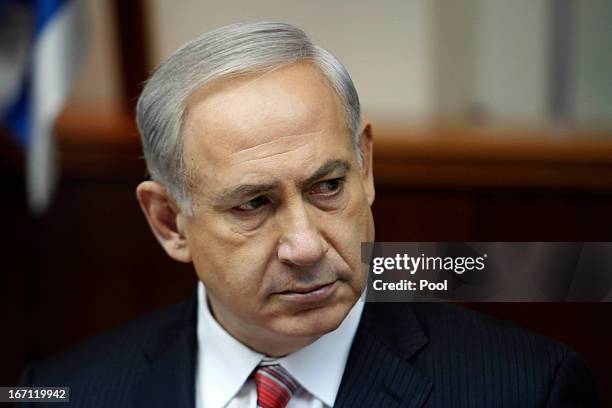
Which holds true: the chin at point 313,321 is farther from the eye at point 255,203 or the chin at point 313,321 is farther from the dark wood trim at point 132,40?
the dark wood trim at point 132,40

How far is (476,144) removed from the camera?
260 cm

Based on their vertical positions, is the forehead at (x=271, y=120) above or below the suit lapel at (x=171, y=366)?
above

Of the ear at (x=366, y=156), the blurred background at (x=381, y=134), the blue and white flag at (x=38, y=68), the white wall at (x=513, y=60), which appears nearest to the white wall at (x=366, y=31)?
the blurred background at (x=381, y=134)

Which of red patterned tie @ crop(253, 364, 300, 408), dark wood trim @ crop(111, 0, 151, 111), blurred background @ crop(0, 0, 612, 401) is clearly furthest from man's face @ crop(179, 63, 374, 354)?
dark wood trim @ crop(111, 0, 151, 111)

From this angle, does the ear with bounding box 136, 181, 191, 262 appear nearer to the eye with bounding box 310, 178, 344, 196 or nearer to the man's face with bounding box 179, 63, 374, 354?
the man's face with bounding box 179, 63, 374, 354

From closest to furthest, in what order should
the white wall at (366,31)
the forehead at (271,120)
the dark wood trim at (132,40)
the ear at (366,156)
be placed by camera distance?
the forehead at (271,120), the ear at (366,156), the white wall at (366,31), the dark wood trim at (132,40)

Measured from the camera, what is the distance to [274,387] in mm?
1510

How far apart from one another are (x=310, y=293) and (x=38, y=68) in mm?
1269

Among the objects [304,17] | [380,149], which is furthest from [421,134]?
[304,17]

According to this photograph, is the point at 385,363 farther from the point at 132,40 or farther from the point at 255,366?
the point at 132,40

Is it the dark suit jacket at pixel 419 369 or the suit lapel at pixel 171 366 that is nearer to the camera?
the dark suit jacket at pixel 419 369

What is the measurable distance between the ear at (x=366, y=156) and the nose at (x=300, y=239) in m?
0.12

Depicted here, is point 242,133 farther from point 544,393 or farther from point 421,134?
point 421,134

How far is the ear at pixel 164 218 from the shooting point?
1515 mm
